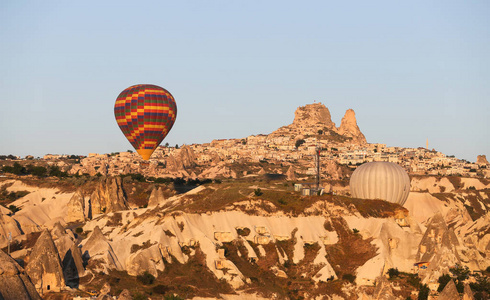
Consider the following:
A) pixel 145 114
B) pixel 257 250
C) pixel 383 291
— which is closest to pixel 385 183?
pixel 257 250

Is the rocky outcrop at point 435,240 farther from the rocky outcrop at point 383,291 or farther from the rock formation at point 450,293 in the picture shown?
the rock formation at point 450,293

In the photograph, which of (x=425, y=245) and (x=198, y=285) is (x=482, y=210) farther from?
(x=198, y=285)

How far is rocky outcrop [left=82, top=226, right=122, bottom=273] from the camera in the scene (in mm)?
79562

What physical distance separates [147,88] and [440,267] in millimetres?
45516

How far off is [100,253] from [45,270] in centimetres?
1361

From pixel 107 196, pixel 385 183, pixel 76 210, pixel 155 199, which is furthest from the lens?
pixel 107 196

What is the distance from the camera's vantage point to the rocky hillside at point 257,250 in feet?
249

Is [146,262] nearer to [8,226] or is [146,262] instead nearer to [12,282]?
[8,226]

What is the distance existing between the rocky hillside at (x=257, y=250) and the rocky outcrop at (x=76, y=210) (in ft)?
40.5

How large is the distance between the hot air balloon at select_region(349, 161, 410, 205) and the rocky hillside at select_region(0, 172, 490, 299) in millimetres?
3454

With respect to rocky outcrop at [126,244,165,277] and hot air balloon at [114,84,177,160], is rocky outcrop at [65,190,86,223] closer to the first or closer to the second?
hot air balloon at [114,84,177,160]

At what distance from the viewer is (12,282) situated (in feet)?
125

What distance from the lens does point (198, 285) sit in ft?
259

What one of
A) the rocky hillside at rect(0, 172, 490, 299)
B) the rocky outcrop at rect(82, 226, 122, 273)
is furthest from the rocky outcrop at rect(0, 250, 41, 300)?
Result: the rocky outcrop at rect(82, 226, 122, 273)
